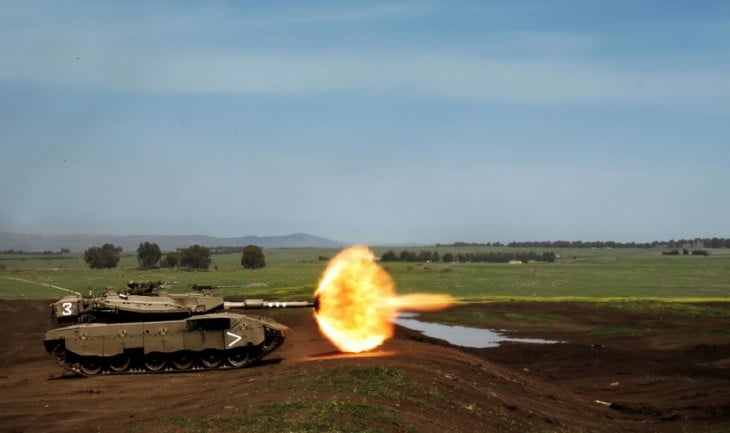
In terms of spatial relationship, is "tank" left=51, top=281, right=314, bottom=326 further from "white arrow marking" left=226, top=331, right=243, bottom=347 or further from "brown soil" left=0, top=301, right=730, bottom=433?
"brown soil" left=0, top=301, right=730, bottom=433

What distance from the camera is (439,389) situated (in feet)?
76.6

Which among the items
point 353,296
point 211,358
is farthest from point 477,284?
point 211,358

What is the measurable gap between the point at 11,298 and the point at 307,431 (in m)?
65.6

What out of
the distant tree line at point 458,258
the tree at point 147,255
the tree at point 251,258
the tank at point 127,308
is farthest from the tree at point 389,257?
the tank at point 127,308

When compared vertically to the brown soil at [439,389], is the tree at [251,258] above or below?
above

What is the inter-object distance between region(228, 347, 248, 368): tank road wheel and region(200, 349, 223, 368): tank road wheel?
385mm

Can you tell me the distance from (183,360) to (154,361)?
3.49 feet

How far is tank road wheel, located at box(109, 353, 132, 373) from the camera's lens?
3138 centimetres

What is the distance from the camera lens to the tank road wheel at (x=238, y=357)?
31953mm

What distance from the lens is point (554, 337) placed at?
46.7 metres

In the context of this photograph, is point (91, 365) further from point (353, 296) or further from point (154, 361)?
point (353, 296)

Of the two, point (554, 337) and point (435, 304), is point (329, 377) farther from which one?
point (435, 304)

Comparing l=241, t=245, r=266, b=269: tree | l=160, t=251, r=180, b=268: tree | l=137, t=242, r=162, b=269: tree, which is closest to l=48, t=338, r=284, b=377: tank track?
l=160, t=251, r=180, b=268: tree

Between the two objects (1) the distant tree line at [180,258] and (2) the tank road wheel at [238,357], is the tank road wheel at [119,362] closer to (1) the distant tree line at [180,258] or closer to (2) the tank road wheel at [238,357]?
(2) the tank road wheel at [238,357]
